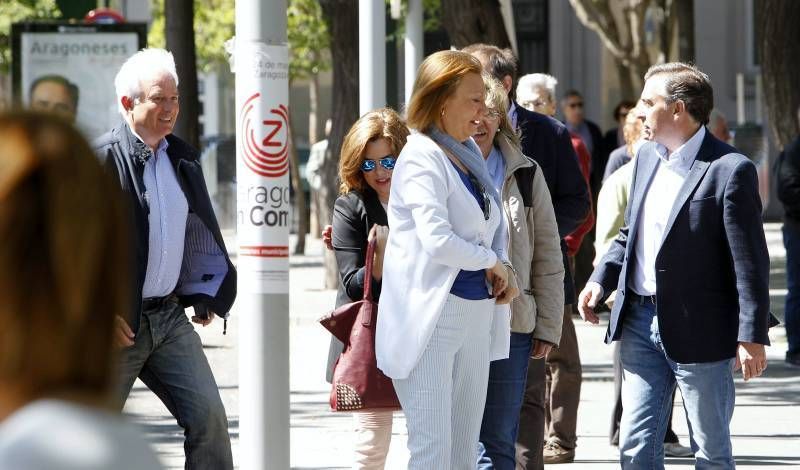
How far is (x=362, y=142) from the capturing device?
5977 mm

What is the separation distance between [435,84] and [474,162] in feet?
0.96

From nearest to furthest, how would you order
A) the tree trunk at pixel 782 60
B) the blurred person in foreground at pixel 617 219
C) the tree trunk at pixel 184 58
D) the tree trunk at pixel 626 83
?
the blurred person in foreground at pixel 617 219 → the tree trunk at pixel 184 58 → the tree trunk at pixel 782 60 → the tree trunk at pixel 626 83

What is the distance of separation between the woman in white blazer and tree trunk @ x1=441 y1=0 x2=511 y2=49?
27.0 ft

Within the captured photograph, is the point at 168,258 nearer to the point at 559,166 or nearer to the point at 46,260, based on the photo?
the point at 559,166

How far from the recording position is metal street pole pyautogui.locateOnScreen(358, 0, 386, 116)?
10164mm

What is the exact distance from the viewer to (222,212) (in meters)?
33.4

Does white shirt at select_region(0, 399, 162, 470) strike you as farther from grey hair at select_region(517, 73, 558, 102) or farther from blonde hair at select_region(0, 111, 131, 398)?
grey hair at select_region(517, 73, 558, 102)

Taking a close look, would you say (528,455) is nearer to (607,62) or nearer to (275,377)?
(275,377)

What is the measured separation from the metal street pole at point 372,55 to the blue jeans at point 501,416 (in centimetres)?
460

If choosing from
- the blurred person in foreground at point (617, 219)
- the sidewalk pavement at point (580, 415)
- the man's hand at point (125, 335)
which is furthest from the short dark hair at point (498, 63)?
the man's hand at point (125, 335)

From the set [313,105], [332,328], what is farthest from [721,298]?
[313,105]

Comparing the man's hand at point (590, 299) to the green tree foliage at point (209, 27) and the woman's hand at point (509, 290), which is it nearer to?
the woman's hand at point (509, 290)

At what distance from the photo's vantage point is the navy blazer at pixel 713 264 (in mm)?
5172

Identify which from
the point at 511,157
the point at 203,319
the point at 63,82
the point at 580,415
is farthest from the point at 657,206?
the point at 63,82
